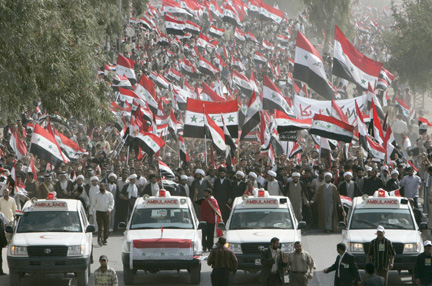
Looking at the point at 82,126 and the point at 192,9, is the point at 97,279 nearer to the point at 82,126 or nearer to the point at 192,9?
the point at 82,126

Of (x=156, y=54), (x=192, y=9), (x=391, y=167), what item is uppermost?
(x=192, y=9)

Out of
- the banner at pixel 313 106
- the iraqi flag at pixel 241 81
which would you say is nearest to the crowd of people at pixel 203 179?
the banner at pixel 313 106

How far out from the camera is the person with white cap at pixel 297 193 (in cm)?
2552

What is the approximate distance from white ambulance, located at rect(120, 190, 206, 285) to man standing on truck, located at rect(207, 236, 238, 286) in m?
2.06

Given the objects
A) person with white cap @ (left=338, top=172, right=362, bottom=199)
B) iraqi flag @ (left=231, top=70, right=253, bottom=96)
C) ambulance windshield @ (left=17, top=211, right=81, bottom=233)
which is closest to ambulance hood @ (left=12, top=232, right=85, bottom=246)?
ambulance windshield @ (left=17, top=211, right=81, bottom=233)

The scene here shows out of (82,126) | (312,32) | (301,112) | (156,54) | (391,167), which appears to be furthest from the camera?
(312,32)

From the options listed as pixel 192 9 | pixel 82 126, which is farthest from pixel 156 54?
pixel 82 126

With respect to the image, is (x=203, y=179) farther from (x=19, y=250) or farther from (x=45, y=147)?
(x=19, y=250)

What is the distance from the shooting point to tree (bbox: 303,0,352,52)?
235 feet

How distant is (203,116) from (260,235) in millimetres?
10619

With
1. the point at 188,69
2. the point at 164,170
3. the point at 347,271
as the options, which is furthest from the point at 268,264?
the point at 188,69

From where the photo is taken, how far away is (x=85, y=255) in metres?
18.5

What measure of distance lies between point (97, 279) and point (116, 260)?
6.34 metres

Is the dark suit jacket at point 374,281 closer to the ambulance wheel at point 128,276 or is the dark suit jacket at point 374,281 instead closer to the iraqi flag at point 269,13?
the ambulance wheel at point 128,276
